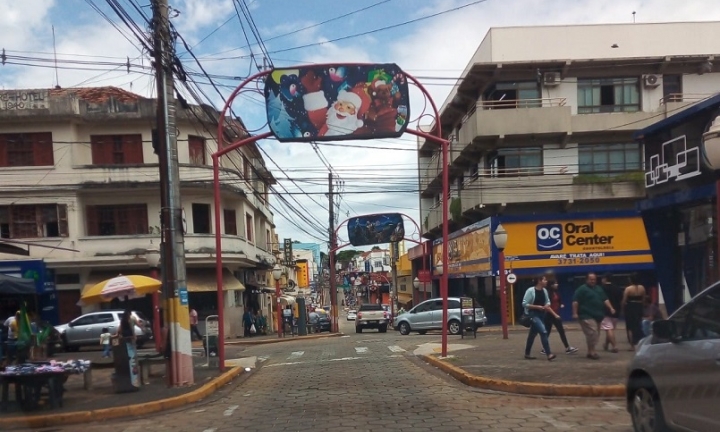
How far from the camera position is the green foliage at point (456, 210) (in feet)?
124

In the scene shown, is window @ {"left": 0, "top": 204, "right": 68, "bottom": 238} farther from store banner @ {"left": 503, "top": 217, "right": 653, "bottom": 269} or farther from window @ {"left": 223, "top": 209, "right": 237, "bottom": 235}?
store banner @ {"left": 503, "top": 217, "right": 653, "bottom": 269}

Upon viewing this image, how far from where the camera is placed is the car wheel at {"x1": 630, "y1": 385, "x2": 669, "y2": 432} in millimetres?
6629

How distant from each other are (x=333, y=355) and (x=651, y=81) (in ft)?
70.9

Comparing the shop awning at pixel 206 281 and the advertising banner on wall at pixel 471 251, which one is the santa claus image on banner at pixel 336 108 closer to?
the advertising banner on wall at pixel 471 251

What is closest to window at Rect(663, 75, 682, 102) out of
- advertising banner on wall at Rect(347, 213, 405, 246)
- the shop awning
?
advertising banner on wall at Rect(347, 213, 405, 246)

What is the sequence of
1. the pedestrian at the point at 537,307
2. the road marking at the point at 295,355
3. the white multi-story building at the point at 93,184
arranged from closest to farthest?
the pedestrian at the point at 537,307 < the road marking at the point at 295,355 < the white multi-story building at the point at 93,184

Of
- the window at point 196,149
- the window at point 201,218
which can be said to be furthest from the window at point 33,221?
the window at point 196,149

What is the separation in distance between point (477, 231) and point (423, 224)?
18.5 m

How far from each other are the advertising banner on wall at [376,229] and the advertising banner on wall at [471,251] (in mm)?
5273

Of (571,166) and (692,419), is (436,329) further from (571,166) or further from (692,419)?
(692,419)

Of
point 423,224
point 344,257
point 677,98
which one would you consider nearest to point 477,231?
point 677,98

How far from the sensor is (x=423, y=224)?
52.9m

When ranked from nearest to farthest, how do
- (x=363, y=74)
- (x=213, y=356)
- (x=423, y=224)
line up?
(x=363, y=74)
(x=213, y=356)
(x=423, y=224)

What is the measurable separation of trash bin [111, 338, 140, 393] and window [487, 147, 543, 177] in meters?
23.2
